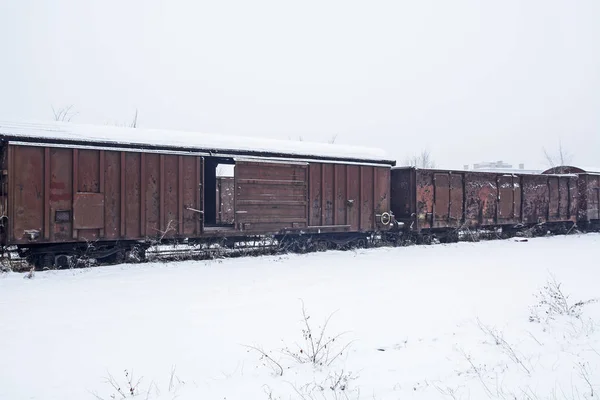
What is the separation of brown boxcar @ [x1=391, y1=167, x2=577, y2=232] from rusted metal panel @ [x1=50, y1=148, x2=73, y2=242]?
1103 centimetres

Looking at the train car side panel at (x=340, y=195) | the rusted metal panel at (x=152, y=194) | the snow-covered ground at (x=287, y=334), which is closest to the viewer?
the snow-covered ground at (x=287, y=334)

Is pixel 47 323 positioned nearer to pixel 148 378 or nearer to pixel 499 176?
pixel 148 378

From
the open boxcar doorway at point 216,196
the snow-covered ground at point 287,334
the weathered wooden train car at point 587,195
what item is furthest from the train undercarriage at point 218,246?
the weathered wooden train car at point 587,195

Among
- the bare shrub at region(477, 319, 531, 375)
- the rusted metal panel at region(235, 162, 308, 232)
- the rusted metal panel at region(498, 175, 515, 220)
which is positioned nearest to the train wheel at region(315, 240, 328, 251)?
the rusted metal panel at region(235, 162, 308, 232)

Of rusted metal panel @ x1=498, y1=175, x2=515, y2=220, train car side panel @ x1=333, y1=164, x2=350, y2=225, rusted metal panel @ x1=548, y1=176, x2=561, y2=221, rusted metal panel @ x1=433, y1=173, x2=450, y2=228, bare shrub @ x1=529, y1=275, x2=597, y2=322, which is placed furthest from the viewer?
rusted metal panel @ x1=548, y1=176, x2=561, y2=221

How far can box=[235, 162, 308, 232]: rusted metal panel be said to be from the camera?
12531 millimetres

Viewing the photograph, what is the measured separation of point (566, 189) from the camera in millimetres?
21031

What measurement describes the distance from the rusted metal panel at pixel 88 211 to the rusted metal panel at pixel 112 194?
0.14m

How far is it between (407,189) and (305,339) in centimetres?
1138

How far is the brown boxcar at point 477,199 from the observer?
1598cm

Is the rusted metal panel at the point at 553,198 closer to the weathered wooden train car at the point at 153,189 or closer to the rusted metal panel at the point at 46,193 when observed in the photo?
the weathered wooden train car at the point at 153,189

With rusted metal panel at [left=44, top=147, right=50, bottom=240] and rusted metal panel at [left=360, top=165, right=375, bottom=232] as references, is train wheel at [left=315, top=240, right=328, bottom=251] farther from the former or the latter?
rusted metal panel at [left=44, top=147, right=50, bottom=240]

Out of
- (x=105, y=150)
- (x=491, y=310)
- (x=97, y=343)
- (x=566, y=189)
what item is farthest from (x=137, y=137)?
(x=566, y=189)

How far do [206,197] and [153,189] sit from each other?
4.19 metres
